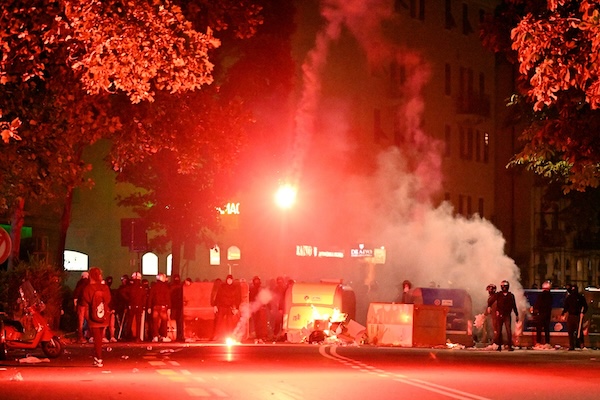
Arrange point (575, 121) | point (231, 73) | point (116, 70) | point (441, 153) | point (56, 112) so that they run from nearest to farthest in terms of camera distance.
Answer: point (116, 70)
point (575, 121)
point (56, 112)
point (231, 73)
point (441, 153)

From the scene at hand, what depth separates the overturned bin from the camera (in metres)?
39.0

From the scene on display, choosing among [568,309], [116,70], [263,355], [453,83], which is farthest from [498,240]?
[116,70]

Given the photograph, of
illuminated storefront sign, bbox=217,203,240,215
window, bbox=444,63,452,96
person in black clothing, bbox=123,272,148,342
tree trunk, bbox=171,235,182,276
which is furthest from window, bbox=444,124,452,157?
person in black clothing, bbox=123,272,148,342

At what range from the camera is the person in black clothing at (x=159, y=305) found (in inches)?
1604

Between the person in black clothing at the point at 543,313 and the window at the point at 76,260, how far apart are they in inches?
1255

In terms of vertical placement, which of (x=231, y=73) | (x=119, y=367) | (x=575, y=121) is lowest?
(x=119, y=367)

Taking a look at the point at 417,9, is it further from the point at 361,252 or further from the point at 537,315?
the point at 537,315

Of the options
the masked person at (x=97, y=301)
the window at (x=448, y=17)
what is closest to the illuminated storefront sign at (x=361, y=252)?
the window at (x=448, y=17)

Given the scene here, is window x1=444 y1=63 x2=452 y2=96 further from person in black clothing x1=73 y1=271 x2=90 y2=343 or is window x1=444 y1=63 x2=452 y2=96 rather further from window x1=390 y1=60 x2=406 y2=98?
person in black clothing x1=73 y1=271 x2=90 y2=343

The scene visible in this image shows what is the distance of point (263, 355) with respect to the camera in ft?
104

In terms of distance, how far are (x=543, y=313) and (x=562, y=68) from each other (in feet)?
71.6

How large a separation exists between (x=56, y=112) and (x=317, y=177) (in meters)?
38.5

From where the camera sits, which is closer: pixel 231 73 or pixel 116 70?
pixel 116 70

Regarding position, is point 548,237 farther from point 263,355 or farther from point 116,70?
point 116,70
